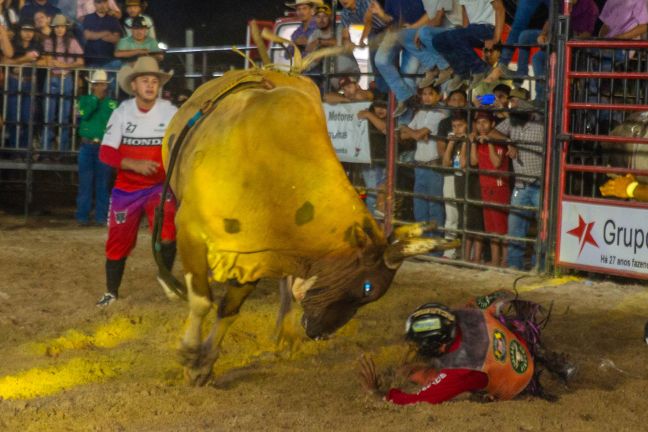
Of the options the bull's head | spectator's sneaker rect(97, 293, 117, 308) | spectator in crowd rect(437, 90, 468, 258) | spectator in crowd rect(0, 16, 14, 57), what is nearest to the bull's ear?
the bull's head

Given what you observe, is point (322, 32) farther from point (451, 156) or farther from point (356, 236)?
point (356, 236)

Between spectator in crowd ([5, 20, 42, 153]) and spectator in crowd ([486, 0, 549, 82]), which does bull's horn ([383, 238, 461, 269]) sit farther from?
spectator in crowd ([5, 20, 42, 153])

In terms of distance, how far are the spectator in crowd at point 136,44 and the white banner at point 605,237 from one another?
603 centimetres

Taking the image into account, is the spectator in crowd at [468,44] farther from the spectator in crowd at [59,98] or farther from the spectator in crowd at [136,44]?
the spectator in crowd at [59,98]

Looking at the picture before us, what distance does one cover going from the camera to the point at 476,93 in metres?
9.84

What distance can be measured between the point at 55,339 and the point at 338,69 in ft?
17.0

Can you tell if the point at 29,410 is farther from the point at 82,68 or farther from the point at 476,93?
the point at 82,68

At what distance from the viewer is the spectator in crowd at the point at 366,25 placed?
407 inches

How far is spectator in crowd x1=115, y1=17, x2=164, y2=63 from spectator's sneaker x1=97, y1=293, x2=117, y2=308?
5.71 m

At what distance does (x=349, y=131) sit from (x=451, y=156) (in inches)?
48.2

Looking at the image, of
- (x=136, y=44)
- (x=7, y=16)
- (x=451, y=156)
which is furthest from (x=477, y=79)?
(x=7, y=16)

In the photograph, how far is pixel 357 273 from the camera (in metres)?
5.04

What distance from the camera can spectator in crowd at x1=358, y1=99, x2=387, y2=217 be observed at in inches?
Answer: 406

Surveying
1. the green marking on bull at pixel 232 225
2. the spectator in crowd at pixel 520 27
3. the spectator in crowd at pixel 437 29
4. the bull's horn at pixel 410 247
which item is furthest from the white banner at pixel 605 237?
the green marking on bull at pixel 232 225
